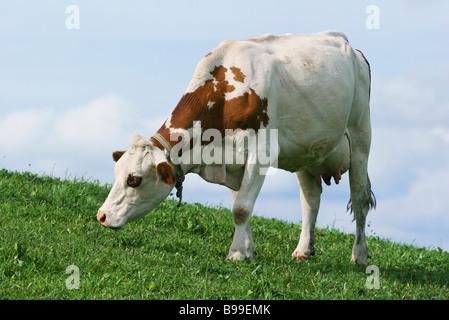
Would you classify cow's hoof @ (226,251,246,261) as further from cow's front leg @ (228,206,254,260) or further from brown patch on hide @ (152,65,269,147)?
brown patch on hide @ (152,65,269,147)

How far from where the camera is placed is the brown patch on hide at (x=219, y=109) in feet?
28.2

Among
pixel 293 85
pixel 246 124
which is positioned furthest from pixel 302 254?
pixel 246 124

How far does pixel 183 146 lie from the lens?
870 cm

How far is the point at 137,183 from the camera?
335 inches

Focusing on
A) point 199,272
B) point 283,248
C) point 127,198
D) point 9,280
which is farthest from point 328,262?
point 9,280

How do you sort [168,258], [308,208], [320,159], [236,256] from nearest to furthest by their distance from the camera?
[236,256] → [168,258] → [320,159] → [308,208]

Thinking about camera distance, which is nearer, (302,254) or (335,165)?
(302,254)

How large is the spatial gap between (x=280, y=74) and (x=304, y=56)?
70 centimetres

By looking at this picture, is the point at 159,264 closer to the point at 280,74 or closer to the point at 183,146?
the point at 183,146

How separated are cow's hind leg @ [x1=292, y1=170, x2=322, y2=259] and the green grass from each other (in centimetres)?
23

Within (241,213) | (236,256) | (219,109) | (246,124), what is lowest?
(236,256)

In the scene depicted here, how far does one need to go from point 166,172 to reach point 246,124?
1.17 meters

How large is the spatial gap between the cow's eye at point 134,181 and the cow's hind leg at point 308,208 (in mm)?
3085

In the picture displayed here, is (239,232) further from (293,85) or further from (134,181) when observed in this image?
(293,85)
